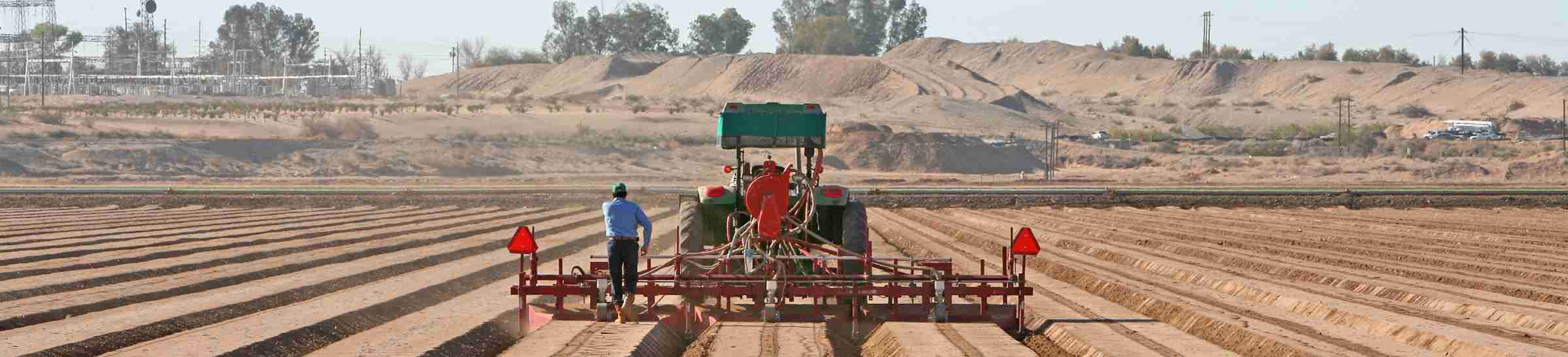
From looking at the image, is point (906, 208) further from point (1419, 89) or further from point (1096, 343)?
point (1419, 89)

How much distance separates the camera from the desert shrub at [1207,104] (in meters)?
94.9

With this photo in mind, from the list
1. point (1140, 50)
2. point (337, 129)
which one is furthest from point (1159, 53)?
point (337, 129)

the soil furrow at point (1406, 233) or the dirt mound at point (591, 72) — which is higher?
the dirt mound at point (591, 72)

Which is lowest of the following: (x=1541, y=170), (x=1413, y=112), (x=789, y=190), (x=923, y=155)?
(x=1541, y=170)

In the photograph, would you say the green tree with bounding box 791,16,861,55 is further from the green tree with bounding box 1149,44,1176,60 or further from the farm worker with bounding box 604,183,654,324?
the farm worker with bounding box 604,183,654,324

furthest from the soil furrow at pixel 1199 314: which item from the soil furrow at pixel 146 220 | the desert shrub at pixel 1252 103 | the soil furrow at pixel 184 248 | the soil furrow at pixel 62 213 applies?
the desert shrub at pixel 1252 103

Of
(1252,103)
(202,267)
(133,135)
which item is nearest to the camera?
(202,267)

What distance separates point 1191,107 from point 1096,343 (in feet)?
286

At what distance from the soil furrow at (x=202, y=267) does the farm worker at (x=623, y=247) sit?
5305mm

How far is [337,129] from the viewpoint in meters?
63.2

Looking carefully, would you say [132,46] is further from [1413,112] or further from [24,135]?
[1413,112]

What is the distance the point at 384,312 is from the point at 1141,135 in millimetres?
63277

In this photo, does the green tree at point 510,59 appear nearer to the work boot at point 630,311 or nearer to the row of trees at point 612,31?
the row of trees at point 612,31

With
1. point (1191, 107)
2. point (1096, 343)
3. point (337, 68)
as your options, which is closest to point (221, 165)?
point (1096, 343)
